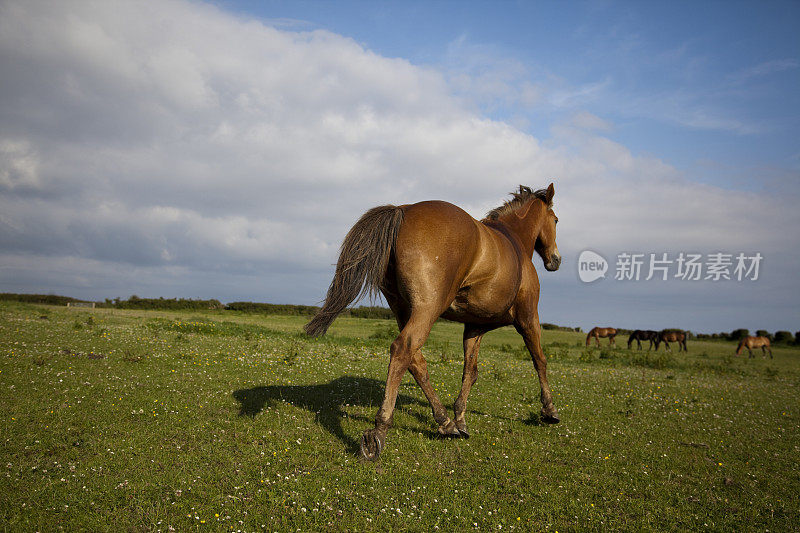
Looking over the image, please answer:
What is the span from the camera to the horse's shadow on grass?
288 inches

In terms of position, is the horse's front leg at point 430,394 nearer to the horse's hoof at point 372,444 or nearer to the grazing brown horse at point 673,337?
the horse's hoof at point 372,444

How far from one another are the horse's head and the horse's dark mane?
0.44ft

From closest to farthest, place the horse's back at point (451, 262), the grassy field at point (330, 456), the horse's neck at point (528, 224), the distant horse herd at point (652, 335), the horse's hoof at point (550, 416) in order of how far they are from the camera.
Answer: the grassy field at point (330, 456) → the horse's back at point (451, 262) → the horse's hoof at point (550, 416) → the horse's neck at point (528, 224) → the distant horse herd at point (652, 335)

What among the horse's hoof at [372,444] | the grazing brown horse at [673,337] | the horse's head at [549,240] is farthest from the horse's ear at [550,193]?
the grazing brown horse at [673,337]

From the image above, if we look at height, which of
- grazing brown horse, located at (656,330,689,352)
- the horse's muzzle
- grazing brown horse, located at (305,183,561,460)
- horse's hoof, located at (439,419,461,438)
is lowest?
horse's hoof, located at (439,419,461,438)

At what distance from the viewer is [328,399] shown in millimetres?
8812

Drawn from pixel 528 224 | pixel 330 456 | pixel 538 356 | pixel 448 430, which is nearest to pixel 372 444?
pixel 330 456

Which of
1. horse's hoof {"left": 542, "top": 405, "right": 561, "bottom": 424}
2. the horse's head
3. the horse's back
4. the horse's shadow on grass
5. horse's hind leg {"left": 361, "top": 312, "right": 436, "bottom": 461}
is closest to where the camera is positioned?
horse's hind leg {"left": 361, "top": 312, "right": 436, "bottom": 461}

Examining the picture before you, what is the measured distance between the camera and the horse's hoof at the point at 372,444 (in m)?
5.47

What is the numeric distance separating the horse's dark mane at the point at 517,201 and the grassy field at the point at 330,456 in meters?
4.36

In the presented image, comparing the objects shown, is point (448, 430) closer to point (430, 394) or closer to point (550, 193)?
point (430, 394)

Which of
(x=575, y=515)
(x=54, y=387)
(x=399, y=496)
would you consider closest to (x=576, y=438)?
(x=575, y=515)

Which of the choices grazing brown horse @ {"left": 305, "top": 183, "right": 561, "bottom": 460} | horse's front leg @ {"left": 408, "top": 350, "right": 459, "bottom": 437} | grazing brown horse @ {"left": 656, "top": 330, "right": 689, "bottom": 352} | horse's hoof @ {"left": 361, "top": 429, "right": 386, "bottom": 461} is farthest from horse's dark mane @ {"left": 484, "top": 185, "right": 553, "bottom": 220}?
grazing brown horse @ {"left": 656, "top": 330, "right": 689, "bottom": 352}

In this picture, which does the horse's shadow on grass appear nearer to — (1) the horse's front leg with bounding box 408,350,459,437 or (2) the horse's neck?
(1) the horse's front leg with bounding box 408,350,459,437
